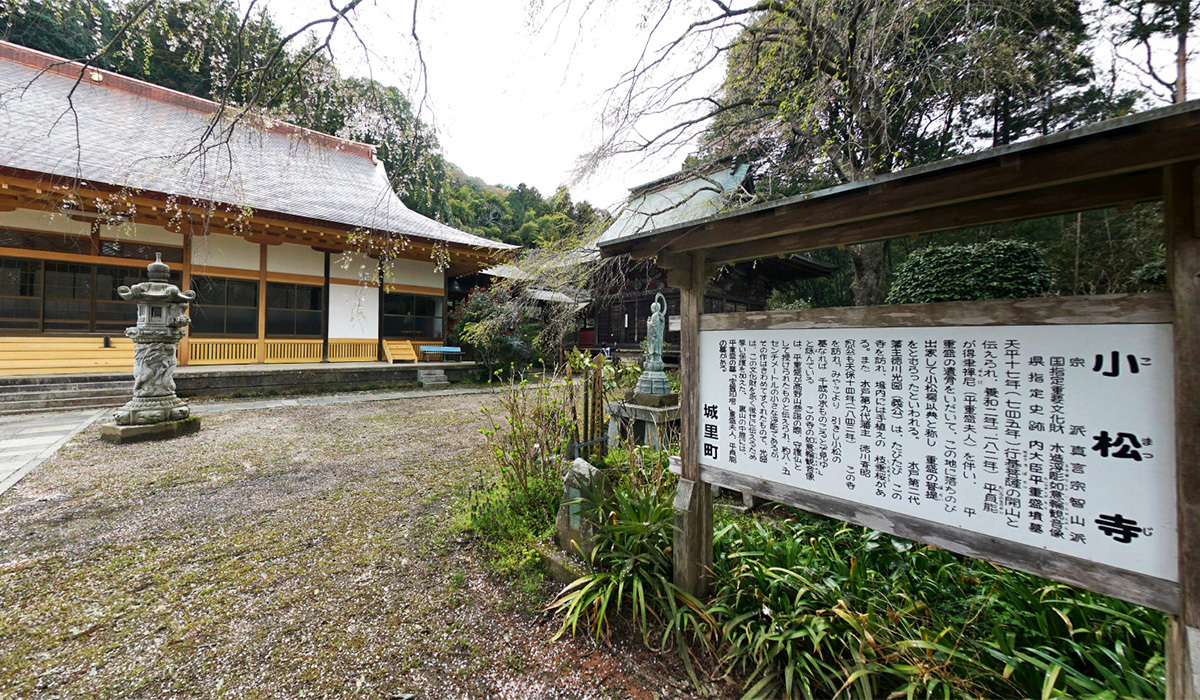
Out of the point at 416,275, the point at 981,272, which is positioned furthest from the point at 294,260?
the point at 981,272

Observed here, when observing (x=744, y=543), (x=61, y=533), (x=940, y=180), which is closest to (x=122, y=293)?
(x=61, y=533)

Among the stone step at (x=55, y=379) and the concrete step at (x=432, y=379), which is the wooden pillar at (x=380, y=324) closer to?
the concrete step at (x=432, y=379)

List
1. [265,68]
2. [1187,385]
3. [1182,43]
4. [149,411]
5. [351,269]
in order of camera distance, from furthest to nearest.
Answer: [351,269], [1182,43], [149,411], [265,68], [1187,385]

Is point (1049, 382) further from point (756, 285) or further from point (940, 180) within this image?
point (756, 285)

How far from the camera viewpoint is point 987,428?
148 centimetres

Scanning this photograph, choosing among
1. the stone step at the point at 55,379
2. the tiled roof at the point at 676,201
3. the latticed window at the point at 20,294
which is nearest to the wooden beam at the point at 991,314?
the tiled roof at the point at 676,201

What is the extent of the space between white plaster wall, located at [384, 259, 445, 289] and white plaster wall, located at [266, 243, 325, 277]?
5.10 ft

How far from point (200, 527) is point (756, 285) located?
11.9m

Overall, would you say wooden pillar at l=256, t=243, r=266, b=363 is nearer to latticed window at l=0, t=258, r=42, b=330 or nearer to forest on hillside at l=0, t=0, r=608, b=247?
latticed window at l=0, t=258, r=42, b=330

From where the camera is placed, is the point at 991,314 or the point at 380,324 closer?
the point at 991,314

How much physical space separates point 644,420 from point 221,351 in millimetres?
9854

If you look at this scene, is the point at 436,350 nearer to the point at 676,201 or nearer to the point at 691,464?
the point at 676,201

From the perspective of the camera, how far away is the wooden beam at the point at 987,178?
114 cm

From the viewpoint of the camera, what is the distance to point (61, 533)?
9.40 feet
